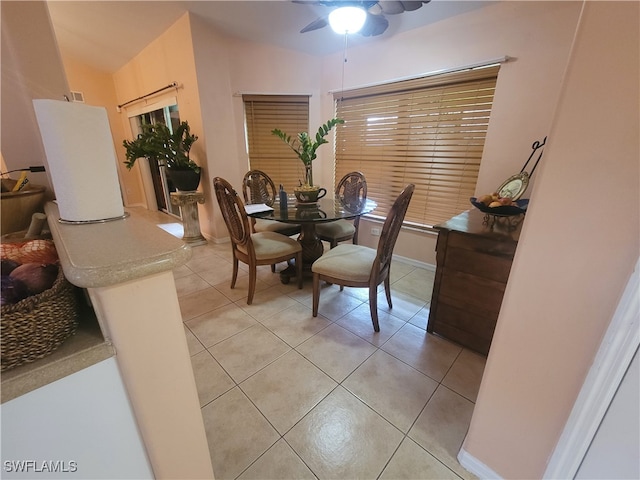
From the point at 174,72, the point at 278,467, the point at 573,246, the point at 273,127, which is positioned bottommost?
the point at 278,467

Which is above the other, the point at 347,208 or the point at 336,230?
the point at 347,208

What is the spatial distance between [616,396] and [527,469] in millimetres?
467

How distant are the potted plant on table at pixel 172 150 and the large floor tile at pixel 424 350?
3.00m

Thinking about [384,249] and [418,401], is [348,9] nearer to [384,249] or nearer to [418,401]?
[384,249]

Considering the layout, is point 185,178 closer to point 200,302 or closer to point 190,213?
point 190,213

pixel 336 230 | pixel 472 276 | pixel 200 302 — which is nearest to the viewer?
pixel 472 276

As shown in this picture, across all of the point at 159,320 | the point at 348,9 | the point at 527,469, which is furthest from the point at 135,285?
the point at 348,9

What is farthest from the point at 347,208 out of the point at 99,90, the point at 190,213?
the point at 99,90

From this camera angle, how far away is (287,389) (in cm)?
143

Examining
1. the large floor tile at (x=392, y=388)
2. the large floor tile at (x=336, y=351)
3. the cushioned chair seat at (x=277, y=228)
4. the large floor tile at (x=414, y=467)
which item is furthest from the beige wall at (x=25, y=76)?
the large floor tile at (x=414, y=467)

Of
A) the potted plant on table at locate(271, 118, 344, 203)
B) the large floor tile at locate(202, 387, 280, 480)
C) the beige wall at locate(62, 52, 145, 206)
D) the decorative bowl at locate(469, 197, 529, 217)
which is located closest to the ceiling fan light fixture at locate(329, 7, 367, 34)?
the potted plant on table at locate(271, 118, 344, 203)

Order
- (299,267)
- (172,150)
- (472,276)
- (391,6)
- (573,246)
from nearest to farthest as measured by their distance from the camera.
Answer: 1. (573,246)
2. (472,276)
3. (391,6)
4. (299,267)
5. (172,150)

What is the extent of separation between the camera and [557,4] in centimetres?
190

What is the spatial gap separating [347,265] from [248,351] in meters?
0.89
